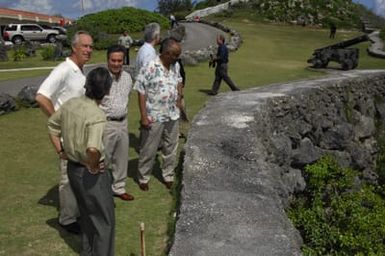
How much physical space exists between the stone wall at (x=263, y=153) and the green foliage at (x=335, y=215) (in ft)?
1.06

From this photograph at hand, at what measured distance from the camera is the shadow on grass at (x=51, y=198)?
18.9 feet

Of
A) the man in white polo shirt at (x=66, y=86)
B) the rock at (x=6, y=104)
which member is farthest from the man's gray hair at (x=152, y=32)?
the rock at (x=6, y=104)

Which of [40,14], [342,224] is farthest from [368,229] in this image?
[40,14]

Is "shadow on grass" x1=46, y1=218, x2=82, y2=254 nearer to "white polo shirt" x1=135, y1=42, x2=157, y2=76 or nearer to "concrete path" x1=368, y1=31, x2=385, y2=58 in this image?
"white polo shirt" x1=135, y1=42, x2=157, y2=76

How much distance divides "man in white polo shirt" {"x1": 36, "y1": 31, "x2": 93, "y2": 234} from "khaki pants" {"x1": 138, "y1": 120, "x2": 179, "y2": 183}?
1348 millimetres

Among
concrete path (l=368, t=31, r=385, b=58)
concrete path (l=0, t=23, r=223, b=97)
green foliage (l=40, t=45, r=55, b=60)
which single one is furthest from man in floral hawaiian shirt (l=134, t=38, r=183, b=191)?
green foliage (l=40, t=45, r=55, b=60)

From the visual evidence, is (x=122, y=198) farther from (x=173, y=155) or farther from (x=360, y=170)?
(x=360, y=170)

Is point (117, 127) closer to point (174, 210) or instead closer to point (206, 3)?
point (174, 210)

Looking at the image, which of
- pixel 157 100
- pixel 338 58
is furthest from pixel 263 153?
pixel 338 58

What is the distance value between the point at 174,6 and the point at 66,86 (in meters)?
72.9

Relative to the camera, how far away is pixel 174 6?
247 feet

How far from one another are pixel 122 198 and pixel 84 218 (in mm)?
1710

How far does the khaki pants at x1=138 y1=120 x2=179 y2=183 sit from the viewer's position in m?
5.96

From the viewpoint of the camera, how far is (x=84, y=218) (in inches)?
160
